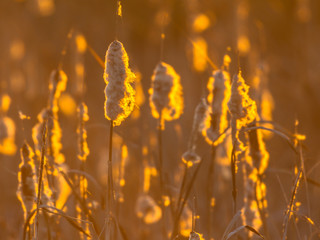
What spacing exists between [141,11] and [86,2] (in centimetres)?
97

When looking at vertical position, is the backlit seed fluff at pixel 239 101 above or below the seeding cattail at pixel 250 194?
above

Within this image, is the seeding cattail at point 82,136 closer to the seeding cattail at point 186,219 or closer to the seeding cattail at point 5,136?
the seeding cattail at point 186,219

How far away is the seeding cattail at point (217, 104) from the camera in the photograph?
1251 mm

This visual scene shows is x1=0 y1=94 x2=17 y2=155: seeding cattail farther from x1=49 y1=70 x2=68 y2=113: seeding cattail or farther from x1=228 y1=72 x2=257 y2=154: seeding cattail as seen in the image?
x1=228 y1=72 x2=257 y2=154: seeding cattail

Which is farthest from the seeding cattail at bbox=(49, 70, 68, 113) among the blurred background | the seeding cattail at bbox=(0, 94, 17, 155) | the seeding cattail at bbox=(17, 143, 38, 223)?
the blurred background

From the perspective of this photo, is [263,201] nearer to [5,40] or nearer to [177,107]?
[177,107]

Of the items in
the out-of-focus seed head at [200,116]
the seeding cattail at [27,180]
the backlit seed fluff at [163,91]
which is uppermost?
the backlit seed fluff at [163,91]

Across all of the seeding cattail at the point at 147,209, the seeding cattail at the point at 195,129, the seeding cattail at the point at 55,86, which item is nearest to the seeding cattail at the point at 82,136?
the seeding cattail at the point at 55,86

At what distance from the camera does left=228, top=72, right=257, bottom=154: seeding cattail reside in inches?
43.6

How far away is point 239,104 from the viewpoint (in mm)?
1109

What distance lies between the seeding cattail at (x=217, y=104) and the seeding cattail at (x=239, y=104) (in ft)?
0.32

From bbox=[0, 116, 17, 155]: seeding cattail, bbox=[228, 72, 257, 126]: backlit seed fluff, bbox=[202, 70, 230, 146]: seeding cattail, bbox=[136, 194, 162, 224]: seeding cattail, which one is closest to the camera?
bbox=[228, 72, 257, 126]: backlit seed fluff

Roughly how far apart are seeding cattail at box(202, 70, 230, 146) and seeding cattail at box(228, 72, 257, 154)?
98mm

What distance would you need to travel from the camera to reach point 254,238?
1.39 meters
